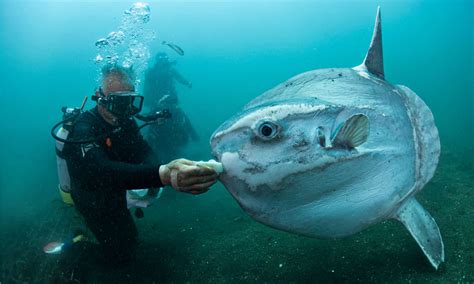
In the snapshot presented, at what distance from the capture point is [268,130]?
1.58m

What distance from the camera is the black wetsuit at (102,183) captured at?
3.30 meters

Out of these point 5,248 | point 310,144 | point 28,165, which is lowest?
point 28,165

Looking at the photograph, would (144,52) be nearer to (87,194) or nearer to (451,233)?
(87,194)

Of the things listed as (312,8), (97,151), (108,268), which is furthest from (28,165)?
(312,8)

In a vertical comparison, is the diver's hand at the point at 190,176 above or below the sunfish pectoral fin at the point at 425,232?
above

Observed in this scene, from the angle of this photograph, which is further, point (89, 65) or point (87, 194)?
point (89, 65)

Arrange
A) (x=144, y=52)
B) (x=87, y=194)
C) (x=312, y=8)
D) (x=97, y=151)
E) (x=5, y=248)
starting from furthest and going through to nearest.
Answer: (x=312, y=8)
(x=144, y=52)
(x=5, y=248)
(x=87, y=194)
(x=97, y=151)

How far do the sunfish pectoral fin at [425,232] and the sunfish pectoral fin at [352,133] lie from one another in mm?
1368

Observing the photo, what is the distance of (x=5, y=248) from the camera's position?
7.35 m

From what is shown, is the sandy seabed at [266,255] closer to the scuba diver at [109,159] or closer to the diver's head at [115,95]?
the scuba diver at [109,159]

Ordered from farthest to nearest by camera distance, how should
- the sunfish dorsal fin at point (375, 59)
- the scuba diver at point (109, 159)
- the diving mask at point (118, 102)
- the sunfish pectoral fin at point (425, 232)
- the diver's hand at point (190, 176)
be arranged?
1. the diving mask at point (118, 102)
2. the scuba diver at point (109, 159)
3. the sunfish dorsal fin at point (375, 59)
4. the sunfish pectoral fin at point (425, 232)
5. the diver's hand at point (190, 176)

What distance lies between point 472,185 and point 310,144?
6026 millimetres

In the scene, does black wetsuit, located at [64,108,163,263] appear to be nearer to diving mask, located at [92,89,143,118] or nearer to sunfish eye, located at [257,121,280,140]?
diving mask, located at [92,89,143,118]

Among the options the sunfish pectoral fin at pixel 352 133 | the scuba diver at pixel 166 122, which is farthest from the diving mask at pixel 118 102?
the scuba diver at pixel 166 122
